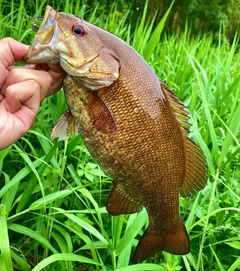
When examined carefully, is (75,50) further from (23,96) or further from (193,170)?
(193,170)

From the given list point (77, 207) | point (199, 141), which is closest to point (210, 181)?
point (199, 141)

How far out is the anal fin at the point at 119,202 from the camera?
144cm

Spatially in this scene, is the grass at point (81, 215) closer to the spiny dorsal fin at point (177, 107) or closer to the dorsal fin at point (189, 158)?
the dorsal fin at point (189, 158)

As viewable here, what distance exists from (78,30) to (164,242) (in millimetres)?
766

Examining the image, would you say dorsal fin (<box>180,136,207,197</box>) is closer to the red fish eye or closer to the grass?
the grass

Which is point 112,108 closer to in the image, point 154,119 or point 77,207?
point 154,119

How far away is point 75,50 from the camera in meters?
1.25

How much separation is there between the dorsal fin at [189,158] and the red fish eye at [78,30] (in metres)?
0.28

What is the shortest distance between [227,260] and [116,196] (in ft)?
3.13

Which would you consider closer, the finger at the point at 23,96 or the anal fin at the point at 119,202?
the finger at the point at 23,96

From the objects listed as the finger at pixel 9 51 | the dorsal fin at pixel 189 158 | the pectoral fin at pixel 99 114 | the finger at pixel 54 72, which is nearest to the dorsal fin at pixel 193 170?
the dorsal fin at pixel 189 158

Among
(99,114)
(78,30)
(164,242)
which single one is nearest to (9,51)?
(78,30)

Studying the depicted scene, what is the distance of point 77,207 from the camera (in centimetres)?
213

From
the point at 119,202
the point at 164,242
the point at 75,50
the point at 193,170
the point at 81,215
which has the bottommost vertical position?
the point at 81,215
